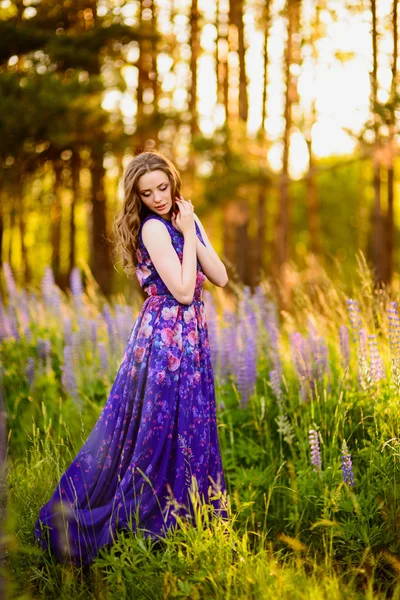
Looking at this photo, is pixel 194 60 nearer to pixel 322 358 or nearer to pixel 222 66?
pixel 222 66

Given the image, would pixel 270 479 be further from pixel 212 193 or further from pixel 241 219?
pixel 241 219

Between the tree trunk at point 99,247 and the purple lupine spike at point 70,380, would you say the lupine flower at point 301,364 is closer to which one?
the purple lupine spike at point 70,380

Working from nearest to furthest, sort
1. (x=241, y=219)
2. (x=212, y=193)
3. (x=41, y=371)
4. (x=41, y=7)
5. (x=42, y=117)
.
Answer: (x=41, y=371) → (x=42, y=117) → (x=212, y=193) → (x=41, y=7) → (x=241, y=219)

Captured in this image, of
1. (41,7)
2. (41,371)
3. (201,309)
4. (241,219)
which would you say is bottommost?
(41,371)

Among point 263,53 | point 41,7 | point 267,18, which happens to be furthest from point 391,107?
point 41,7

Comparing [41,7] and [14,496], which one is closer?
[14,496]

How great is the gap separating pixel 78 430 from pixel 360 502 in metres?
2.27

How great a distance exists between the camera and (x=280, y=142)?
51.6ft

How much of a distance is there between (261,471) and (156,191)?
2.00 m

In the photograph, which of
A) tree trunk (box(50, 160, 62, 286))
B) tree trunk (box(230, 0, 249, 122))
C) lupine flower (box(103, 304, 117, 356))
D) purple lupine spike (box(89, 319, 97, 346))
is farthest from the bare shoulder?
tree trunk (box(50, 160, 62, 286))

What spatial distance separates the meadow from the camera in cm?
309

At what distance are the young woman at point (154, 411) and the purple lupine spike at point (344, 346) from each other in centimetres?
132

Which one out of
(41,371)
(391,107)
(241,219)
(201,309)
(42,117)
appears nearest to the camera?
(201,309)

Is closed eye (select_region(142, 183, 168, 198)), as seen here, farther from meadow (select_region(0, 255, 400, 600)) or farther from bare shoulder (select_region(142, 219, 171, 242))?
meadow (select_region(0, 255, 400, 600))
